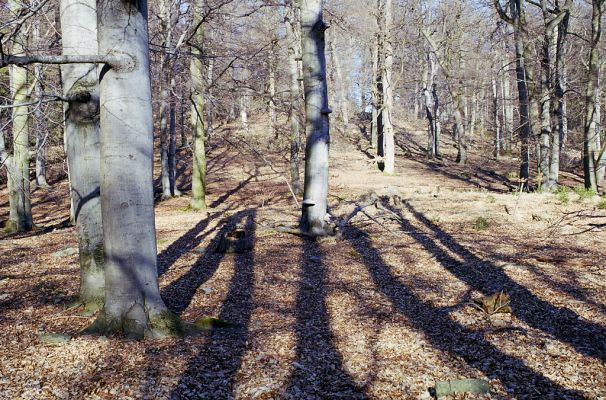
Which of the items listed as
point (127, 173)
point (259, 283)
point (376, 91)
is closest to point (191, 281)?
point (259, 283)

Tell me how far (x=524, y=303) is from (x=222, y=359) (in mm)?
3606

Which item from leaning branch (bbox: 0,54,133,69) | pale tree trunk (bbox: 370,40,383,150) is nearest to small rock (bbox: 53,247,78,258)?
leaning branch (bbox: 0,54,133,69)

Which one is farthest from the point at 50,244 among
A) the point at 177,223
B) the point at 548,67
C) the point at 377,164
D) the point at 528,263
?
the point at 377,164

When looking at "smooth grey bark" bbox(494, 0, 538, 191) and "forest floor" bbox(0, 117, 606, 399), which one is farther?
"smooth grey bark" bbox(494, 0, 538, 191)

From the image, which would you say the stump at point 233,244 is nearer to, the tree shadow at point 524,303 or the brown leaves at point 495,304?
the tree shadow at point 524,303

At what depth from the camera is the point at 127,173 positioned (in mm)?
4191

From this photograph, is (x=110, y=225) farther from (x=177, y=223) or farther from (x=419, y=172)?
(x=419, y=172)

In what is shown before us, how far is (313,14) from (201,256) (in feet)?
16.0

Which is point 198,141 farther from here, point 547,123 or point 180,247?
point 547,123

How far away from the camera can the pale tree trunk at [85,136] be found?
203 inches

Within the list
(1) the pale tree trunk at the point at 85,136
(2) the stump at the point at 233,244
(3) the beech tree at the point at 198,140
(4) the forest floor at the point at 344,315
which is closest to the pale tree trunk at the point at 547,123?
(4) the forest floor at the point at 344,315

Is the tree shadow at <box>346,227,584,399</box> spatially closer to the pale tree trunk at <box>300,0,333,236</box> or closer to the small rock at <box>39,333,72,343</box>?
the pale tree trunk at <box>300,0,333,236</box>

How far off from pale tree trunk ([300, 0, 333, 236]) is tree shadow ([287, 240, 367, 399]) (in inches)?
119

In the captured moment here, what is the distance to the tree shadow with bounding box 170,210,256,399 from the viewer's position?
3.56m
